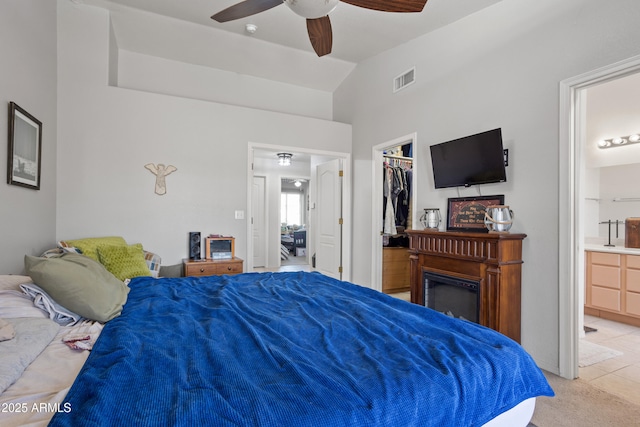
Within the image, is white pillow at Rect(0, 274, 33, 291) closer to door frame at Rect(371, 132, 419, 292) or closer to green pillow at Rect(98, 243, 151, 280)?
green pillow at Rect(98, 243, 151, 280)

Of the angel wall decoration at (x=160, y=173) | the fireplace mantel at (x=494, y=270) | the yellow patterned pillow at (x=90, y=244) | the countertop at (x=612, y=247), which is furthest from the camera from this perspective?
the angel wall decoration at (x=160, y=173)

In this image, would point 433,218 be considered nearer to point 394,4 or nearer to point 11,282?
point 394,4

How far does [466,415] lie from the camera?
103cm

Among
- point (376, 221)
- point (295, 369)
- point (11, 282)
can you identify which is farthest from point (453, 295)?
point (11, 282)

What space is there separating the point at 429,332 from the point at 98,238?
134 inches

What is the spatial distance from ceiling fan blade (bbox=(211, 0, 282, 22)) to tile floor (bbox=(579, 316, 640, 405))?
11.5 ft

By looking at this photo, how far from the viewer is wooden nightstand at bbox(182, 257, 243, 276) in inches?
142

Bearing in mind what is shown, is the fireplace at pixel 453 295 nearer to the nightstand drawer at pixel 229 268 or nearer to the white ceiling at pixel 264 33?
the nightstand drawer at pixel 229 268

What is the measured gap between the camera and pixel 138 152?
11.9 feet

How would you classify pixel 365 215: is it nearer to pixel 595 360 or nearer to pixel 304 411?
pixel 595 360

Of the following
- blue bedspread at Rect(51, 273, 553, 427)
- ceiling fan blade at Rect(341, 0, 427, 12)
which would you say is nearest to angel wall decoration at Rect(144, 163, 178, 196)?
blue bedspread at Rect(51, 273, 553, 427)

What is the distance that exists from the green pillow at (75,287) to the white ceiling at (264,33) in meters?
2.94

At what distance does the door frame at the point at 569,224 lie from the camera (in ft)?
7.59

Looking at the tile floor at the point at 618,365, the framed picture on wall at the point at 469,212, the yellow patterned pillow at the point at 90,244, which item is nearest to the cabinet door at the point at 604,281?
the tile floor at the point at 618,365
